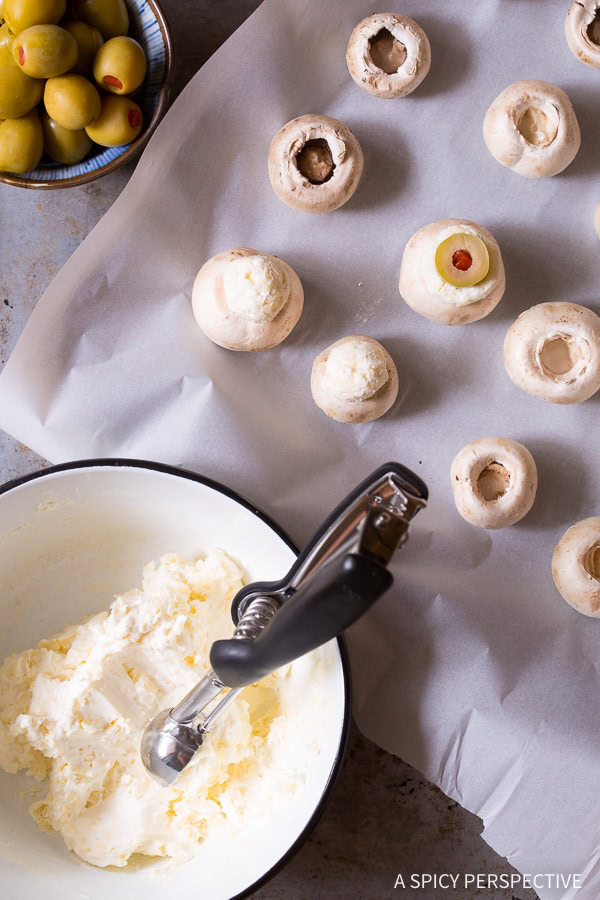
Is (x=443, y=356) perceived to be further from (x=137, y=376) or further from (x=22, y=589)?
(x=22, y=589)

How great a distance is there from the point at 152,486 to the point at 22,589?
345 mm

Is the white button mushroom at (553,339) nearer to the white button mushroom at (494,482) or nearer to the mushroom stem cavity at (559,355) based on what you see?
the mushroom stem cavity at (559,355)

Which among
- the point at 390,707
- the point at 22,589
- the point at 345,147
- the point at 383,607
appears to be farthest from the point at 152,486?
the point at 345,147

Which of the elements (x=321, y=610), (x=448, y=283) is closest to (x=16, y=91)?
(x=448, y=283)

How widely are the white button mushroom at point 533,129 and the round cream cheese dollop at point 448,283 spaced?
169mm

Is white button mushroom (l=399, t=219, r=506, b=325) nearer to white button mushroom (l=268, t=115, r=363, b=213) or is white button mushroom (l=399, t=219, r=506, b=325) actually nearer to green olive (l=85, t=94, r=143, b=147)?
white button mushroom (l=268, t=115, r=363, b=213)

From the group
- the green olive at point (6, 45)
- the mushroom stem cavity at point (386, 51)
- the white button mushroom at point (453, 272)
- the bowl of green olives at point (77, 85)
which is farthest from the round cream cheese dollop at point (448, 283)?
the green olive at point (6, 45)

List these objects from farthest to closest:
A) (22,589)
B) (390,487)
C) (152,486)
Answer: (22,589), (152,486), (390,487)

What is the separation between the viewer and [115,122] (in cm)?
137

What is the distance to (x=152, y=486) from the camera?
1.33m

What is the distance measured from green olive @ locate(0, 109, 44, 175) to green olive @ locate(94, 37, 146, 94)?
0.47 ft

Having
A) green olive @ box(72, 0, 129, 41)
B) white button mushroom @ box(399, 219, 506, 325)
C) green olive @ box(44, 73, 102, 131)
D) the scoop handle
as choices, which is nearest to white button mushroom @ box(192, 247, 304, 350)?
white button mushroom @ box(399, 219, 506, 325)

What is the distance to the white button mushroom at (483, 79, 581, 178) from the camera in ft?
4.71

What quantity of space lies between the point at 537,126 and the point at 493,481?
2.23ft
